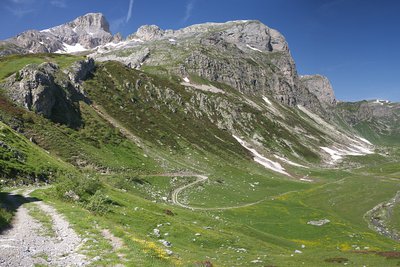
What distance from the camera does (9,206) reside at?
28.6 metres

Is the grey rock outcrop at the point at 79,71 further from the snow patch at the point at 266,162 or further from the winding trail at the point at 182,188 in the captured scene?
the snow patch at the point at 266,162

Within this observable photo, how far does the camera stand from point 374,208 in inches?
2995

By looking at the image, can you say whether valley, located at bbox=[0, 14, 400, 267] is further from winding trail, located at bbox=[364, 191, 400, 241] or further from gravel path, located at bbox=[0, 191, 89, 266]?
winding trail, located at bbox=[364, 191, 400, 241]

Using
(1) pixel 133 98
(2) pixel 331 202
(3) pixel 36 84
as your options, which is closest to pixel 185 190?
(2) pixel 331 202

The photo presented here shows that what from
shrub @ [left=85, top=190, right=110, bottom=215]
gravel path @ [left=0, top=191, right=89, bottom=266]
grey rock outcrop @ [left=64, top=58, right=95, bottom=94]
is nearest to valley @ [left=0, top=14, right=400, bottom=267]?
gravel path @ [left=0, top=191, right=89, bottom=266]

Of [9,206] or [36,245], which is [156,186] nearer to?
[9,206]

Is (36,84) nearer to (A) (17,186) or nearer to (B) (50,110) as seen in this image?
(B) (50,110)

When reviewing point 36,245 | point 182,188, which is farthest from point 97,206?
point 182,188

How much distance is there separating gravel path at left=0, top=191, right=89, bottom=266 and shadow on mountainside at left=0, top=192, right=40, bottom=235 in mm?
431

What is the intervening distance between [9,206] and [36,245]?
11202 millimetres

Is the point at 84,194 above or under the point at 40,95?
under

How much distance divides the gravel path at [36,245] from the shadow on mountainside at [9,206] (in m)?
0.43

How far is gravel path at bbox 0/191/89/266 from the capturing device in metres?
16.8

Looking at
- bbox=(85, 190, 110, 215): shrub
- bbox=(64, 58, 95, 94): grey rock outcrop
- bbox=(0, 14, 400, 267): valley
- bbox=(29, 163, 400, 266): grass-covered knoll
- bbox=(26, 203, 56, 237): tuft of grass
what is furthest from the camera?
bbox=(64, 58, 95, 94): grey rock outcrop
